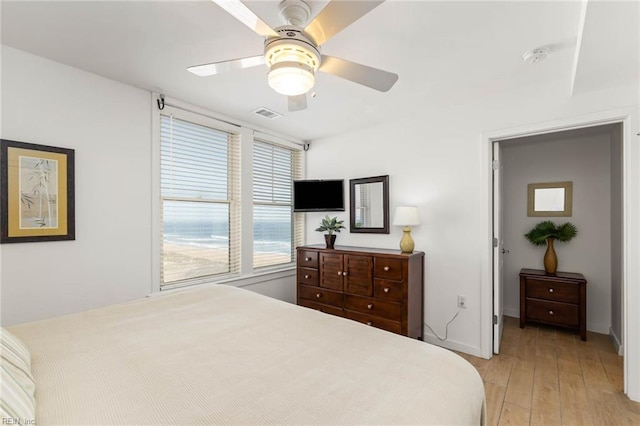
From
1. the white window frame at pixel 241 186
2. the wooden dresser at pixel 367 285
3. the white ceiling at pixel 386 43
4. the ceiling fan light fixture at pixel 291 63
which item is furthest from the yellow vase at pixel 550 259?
the ceiling fan light fixture at pixel 291 63

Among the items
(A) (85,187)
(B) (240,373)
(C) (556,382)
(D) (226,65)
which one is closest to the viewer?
(B) (240,373)

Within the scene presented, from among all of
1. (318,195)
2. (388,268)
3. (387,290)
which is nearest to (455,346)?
(387,290)

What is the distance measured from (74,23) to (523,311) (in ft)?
16.0

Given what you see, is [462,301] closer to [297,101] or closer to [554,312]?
[554,312]

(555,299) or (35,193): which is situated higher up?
(35,193)

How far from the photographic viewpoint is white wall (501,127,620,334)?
3.47m

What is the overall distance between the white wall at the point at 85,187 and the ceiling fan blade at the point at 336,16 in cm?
199

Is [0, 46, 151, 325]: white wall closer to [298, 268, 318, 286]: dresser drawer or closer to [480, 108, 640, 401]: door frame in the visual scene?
[298, 268, 318, 286]: dresser drawer

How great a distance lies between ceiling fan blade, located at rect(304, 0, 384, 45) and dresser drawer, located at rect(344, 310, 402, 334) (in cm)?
252

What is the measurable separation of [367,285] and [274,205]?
5.39ft

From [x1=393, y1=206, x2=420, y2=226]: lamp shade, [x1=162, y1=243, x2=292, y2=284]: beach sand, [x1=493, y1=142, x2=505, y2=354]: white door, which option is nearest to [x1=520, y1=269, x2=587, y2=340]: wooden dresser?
[x1=493, y1=142, x2=505, y2=354]: white door

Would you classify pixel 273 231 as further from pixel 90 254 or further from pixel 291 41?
pixel 291 41

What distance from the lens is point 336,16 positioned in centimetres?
126

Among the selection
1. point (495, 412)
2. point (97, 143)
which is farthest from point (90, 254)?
point (495, 412)
